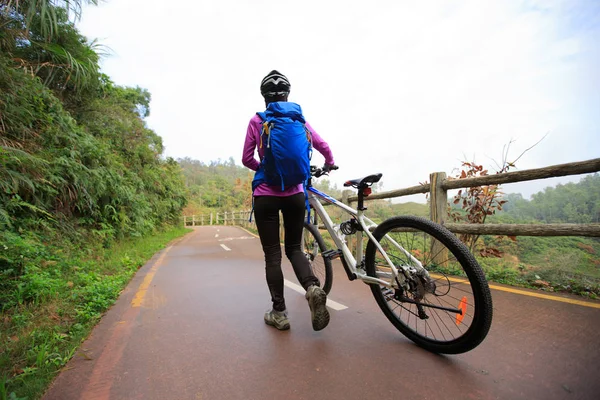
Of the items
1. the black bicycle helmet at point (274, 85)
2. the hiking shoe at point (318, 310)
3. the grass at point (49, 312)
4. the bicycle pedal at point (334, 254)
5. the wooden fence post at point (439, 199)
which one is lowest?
the grass at point (49, 312)

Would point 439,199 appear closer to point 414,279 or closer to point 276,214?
point 414,279

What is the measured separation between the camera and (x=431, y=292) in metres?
1.62

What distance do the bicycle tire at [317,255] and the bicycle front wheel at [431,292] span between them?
572 millimetres

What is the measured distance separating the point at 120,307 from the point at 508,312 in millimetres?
3562

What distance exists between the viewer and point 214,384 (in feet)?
4.71

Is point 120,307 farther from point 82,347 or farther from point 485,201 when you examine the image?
point 485,201

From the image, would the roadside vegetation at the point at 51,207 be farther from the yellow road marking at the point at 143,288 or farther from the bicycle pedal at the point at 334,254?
the bicycle pedal at the point at 334,254

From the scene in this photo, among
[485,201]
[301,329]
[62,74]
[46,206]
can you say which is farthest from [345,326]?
[62,74]

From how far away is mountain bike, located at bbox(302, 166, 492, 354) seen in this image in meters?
1.42

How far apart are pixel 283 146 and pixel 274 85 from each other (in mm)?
576

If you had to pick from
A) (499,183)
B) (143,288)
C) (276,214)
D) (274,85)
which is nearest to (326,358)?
(276,214)

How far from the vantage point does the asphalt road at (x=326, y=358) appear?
1.34 metres

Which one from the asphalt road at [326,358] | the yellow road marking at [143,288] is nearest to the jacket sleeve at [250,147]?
the asphalt road at [326,358]

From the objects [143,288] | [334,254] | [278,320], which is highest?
[334,254]
